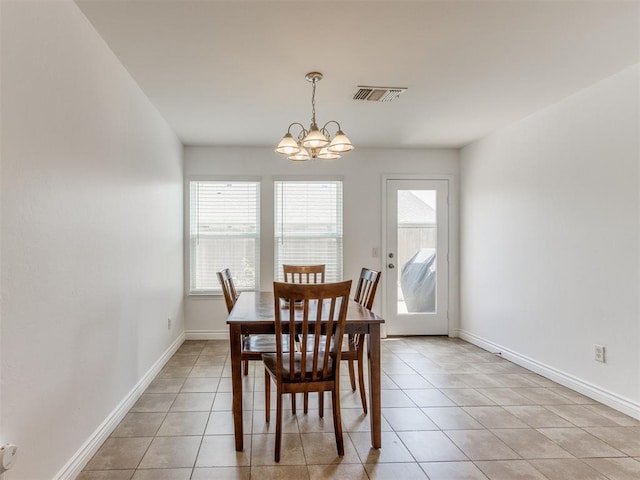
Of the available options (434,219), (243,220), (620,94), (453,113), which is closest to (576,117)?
(620,94)

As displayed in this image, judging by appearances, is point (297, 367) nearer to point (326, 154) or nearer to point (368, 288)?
point (368, 288)

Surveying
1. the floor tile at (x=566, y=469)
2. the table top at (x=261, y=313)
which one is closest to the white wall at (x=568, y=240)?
the floor tile at (x=566, y=469)

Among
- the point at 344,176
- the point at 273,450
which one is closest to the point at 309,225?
the point at 344,176

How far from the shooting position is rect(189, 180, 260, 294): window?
4785 millimetres

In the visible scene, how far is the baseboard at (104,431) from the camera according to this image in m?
1.90

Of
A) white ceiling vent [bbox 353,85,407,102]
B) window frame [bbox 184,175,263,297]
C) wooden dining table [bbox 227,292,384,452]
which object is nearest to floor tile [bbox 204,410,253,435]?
wooden dining table [bbox 227,292,384,452]

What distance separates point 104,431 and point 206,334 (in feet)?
8.04

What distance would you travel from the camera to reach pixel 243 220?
4832 millimetres

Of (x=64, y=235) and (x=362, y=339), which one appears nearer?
(x=64, y=235)

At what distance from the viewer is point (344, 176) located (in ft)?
16.0

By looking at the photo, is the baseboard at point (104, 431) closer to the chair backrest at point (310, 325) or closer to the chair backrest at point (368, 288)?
the chair backrest at point (310, 325)

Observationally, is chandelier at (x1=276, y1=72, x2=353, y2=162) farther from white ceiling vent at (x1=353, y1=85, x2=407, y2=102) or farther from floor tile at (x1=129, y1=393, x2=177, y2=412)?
floor tile at (x1=129, y1=393, x2=177, y2=412)

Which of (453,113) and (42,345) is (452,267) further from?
(42,345)

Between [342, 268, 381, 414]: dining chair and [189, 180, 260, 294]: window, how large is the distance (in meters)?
1.96
